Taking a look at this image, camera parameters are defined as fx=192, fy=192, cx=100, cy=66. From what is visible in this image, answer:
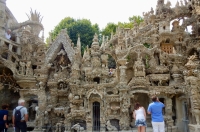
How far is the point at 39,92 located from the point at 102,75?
501cm

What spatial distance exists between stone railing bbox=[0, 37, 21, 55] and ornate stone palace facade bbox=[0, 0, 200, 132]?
85 millimetres

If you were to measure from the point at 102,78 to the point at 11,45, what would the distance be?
8862 mm

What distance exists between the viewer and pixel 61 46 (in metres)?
16.7

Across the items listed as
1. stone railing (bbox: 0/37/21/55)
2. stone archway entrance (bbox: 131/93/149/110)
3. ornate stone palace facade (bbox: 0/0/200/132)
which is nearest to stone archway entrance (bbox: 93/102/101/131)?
ornate stone palace facade (bbox: 0/0/200/132)

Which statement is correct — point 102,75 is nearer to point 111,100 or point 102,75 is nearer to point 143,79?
point 111,100

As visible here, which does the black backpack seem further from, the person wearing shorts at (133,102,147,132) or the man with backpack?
the person wearing shorts at (133,102,147,132)

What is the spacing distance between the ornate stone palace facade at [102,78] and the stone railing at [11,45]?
0.28 feet

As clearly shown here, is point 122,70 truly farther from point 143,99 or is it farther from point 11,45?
point 11,45

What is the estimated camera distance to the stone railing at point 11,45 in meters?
16.1

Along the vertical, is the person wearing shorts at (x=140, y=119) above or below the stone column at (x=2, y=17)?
below

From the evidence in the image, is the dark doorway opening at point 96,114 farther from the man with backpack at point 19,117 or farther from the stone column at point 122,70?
the man with backpack at point 19,117

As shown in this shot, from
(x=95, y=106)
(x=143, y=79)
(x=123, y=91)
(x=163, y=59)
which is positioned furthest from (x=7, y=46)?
(x=163, y=59)

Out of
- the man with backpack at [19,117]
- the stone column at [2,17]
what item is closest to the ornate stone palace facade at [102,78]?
the stone column at [2,17]

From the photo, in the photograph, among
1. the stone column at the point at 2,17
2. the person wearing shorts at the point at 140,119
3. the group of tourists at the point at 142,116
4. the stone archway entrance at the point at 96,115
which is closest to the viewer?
the group of tourists at the point at 142,116
